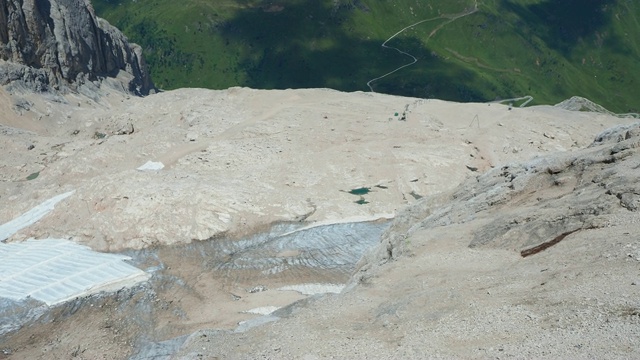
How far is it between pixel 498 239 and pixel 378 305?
7057 millimetres

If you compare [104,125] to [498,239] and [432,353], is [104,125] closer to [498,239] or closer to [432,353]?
[498,239]

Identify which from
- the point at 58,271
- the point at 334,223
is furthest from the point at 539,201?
the point at 58,271

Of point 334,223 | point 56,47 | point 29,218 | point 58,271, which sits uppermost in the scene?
point 56,47

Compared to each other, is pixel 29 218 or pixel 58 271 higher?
pixel 58 271

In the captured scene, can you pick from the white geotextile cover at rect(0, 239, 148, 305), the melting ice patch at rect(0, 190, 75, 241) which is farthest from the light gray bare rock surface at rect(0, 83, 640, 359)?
the white geotextile cover at rect(0, 239, 148, 305)

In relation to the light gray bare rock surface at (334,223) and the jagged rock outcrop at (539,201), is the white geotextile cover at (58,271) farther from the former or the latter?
the jagged rock outcrop at (539,201)

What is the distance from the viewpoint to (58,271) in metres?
41.1

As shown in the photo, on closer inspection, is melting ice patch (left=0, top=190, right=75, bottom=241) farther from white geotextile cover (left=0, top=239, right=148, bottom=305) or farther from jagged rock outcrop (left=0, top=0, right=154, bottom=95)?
jagged rock outcrop (left=0, top=0, right=154, bottom=95)

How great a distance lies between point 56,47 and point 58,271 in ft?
271

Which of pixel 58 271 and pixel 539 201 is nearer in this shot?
pixel 539 201

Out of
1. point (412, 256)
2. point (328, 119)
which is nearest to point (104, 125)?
point (328, 119)

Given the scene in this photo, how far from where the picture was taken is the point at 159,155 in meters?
63.8

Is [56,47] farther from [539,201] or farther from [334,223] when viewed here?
[539,201]

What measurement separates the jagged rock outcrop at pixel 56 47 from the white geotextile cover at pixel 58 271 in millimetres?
61370
